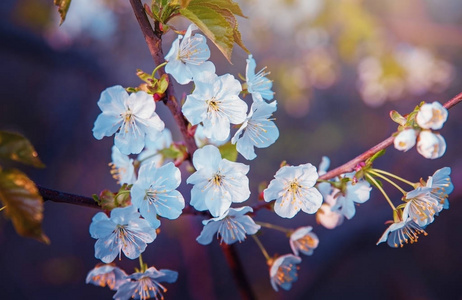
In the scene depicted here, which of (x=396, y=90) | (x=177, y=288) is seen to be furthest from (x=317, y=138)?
(x=177, y=288)

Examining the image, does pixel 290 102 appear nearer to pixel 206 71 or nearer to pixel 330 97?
pixel 330 97

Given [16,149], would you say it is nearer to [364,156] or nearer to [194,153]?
[194,153]

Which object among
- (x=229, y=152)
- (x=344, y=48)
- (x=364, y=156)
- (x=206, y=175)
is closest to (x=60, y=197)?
(x=206, y=175)

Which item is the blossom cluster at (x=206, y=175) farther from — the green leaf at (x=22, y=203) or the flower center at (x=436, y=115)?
the green leaf at (x=22, y=203)

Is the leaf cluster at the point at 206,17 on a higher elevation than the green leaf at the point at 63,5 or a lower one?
lower

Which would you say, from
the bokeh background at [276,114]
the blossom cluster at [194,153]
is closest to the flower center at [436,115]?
the blossom cluster at [194,153]

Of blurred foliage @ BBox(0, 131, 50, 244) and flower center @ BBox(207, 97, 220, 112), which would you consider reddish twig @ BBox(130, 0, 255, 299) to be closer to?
flower center @ BBox(207, 97, 220, 112)

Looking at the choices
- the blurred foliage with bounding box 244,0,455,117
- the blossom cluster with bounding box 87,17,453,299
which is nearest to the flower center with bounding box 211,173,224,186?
the blossom cluster with bounding box 87,17,453,299

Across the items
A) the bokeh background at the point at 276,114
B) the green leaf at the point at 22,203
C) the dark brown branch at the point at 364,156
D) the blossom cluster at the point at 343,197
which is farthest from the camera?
the bokeh background at the point at 276,114
